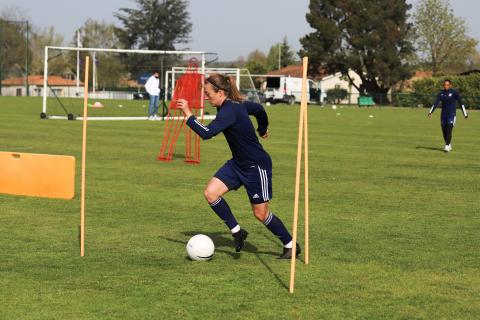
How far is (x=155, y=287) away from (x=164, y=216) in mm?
4070

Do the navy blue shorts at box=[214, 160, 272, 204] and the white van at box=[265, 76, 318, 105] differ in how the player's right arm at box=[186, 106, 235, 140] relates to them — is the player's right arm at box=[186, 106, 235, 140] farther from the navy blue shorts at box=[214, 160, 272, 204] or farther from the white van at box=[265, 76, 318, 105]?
the white van at box=[265, 76, 318, 105]

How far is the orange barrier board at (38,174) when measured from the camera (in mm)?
9906

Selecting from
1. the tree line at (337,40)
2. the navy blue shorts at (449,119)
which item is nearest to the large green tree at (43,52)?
the tree line at (337,40)

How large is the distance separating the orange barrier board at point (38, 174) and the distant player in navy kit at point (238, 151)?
1995mm

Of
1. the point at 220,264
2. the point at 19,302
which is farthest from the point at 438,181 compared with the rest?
the point at 19,302

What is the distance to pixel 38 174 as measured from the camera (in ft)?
34.3

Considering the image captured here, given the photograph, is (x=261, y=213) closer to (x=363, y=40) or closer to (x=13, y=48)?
(x=363, y=40)

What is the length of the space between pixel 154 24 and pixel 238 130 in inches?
4062

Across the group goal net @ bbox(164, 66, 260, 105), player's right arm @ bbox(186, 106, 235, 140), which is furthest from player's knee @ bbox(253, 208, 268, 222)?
goal net @ bbox(164, 66, 260, 105)

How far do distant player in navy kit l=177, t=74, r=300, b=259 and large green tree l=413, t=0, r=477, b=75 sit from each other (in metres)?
104

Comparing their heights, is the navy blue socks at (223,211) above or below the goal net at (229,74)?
below

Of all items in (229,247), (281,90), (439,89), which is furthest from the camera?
(281,90)

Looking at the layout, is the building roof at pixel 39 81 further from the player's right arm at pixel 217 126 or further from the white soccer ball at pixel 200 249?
the player's right arm at pixel 217 126

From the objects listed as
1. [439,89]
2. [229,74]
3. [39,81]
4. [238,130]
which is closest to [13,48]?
[39,81]
